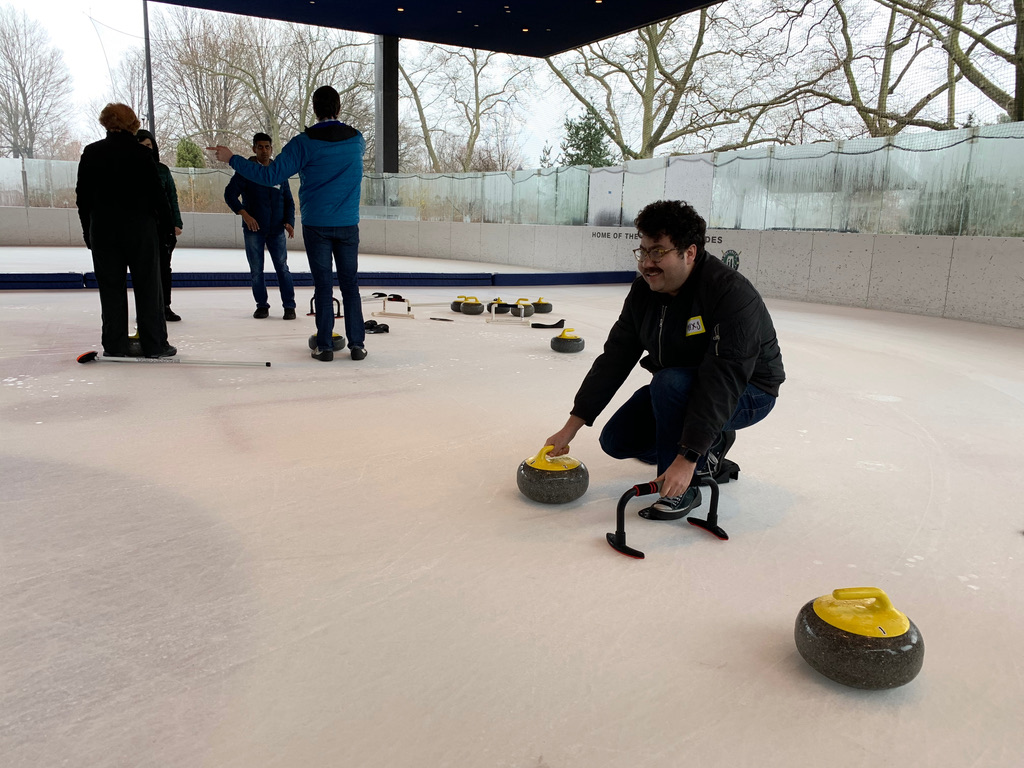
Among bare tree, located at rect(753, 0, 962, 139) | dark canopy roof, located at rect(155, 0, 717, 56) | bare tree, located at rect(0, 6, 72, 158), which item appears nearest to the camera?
dark canopy roof, located at rect(155, 0, 717, 56)

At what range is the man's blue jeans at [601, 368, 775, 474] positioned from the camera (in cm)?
239

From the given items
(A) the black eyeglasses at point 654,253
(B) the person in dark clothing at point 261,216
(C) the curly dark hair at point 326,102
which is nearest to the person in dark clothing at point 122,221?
(C) the curly dark hair at point 326,102

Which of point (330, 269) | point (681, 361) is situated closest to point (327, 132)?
point (330, 269)

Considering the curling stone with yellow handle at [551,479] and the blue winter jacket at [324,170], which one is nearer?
the curling stone with yellow handle at [551,479]

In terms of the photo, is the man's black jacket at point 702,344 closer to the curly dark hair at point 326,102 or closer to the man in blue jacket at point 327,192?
the man in blue jacket at point 327,192

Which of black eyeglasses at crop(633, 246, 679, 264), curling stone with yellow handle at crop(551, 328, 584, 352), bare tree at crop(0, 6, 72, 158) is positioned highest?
bare tree at crop(0, 6, 72, 158)

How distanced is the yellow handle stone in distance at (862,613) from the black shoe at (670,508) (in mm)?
810

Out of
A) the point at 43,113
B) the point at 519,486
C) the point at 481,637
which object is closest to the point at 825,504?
the point at 519,486

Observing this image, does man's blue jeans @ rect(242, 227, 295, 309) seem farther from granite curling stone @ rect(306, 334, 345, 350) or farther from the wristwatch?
the wristwatch

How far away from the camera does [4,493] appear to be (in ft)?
8.52

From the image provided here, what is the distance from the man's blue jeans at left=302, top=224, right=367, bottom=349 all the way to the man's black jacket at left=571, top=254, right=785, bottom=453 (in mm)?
2801

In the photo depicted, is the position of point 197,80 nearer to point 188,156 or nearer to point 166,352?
point 188,156

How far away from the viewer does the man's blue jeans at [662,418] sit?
2395 millimetres

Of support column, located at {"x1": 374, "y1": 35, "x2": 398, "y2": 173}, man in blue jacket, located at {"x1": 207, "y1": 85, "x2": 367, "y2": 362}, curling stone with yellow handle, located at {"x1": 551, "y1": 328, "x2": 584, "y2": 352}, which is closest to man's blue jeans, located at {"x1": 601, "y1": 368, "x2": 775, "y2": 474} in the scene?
man in blue jacket, located at {"x1": 207, "y1": 85, "x2": 367, "y2": 362}
